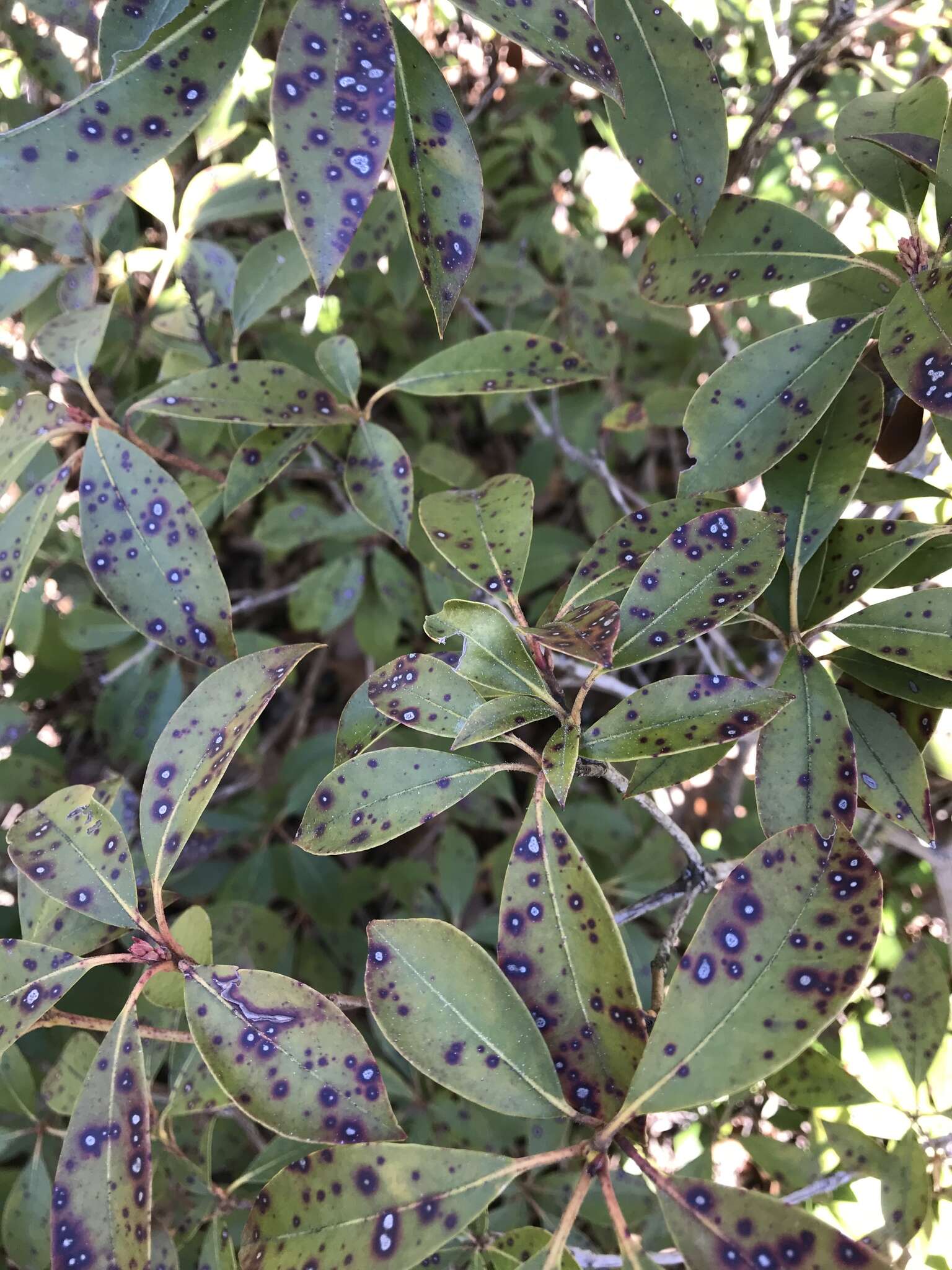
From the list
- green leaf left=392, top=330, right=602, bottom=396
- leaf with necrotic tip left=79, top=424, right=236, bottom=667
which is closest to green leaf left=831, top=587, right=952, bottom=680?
green leaf left=392, top=330, right=602, bottom=396

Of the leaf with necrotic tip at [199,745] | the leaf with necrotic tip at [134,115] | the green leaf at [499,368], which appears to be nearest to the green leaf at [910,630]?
the green leaf at [499,368]

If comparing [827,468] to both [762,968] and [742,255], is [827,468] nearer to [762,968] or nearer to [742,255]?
[742,255]

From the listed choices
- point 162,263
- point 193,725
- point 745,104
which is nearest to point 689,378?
point 745,104

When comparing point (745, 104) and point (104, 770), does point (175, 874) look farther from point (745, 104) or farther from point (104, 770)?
point (745, 104)

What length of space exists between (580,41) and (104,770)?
2.00m

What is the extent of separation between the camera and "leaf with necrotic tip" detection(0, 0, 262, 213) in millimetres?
822

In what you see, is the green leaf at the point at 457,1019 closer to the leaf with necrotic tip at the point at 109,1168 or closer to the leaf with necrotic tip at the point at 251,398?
the leaf with necrotic tip at the point at 109,1168

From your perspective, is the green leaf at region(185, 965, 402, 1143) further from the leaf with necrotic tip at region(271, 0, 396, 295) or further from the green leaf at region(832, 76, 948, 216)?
the green leaf at region(832, 76, 948, 216)

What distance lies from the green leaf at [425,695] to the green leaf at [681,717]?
0.13 metres

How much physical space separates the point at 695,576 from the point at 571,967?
1.32 feet

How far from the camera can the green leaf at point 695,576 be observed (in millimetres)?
868

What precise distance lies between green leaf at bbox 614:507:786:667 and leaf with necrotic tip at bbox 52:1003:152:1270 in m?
0.64

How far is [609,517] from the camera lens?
1.94 metres

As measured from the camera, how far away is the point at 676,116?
1.03 meters
